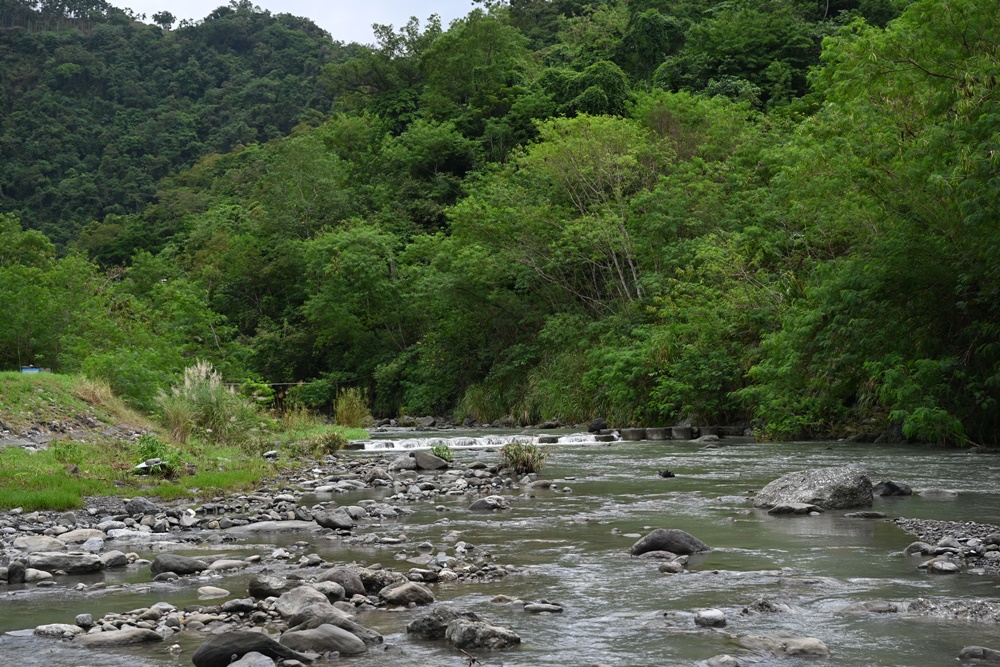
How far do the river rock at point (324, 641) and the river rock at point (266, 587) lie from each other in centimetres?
116

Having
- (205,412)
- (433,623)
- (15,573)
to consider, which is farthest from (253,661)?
(205,412)

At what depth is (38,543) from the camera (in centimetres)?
788

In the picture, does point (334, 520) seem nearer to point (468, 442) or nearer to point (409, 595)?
point (409, 595)

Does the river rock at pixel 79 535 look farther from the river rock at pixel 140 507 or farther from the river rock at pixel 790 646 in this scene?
the river rock at pixel 790 646

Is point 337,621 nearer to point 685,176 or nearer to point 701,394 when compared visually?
point 701,394

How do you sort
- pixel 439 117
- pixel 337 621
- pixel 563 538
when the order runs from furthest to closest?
1. pixel 439 117
2. pixel 563 538
3. pixel 337 621

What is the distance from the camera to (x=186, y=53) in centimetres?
10456

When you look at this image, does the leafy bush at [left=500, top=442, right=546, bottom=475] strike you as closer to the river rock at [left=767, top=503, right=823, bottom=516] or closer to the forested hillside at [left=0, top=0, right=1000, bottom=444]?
the river rock at [left=767, top=503, right=823, bottom=516]

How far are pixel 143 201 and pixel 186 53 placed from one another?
37725 millimetres

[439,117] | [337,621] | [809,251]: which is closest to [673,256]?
[809,251]

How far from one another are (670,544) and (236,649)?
13.1ft

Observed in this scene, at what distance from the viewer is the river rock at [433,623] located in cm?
505

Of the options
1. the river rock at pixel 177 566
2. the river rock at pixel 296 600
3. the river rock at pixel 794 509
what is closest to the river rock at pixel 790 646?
the river rock at pixel 296 600

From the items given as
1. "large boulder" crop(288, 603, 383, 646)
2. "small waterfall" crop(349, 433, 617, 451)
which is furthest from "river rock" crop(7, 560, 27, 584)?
"small waterfall" crop(349, 433, 617, 451)
